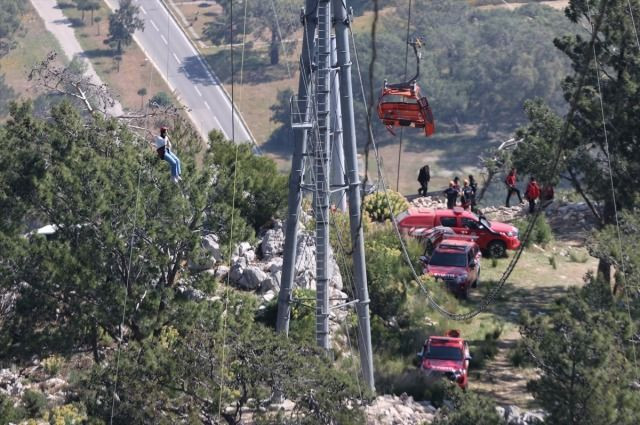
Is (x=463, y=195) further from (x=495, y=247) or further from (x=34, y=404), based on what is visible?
(x=34, y=404)

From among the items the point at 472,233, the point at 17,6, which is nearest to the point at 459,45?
the point at 17,6

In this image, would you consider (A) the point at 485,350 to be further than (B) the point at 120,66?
No

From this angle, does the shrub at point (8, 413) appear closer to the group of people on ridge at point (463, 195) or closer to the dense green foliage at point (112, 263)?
the dense green foliage at point (112, 263)

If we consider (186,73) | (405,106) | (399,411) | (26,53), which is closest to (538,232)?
(405,106)

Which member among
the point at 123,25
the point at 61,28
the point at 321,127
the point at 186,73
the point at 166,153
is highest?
the point at 321,127

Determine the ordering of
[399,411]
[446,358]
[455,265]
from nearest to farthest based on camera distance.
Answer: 1. [399,411]
2. [446,358]
3. [455,265]

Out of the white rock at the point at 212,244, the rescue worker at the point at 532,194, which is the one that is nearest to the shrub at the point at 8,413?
the white rock at the point at 212,244

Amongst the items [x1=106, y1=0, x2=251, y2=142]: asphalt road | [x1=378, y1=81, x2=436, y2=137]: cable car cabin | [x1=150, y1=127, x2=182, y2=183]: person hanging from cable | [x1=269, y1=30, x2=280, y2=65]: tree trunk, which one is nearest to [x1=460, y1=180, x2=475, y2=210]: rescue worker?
[x1=378, y1=81, x2=436, y2=137]: cable car cabin

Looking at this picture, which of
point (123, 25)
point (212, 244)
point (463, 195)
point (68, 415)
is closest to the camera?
point (68, 415)

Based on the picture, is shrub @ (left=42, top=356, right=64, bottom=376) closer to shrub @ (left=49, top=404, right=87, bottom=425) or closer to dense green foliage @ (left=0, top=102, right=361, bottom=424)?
dense green foliage @ (left=0, top=102, right=361, bottom=424)
